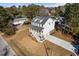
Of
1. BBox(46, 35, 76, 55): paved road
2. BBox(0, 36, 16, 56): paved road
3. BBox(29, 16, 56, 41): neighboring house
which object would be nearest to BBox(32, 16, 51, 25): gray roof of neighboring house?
BBox(29, 16, 56, 41): neighboring house

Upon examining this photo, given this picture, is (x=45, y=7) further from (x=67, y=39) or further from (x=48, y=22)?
(x=67, y=39)

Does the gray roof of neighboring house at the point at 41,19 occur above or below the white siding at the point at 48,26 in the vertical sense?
above

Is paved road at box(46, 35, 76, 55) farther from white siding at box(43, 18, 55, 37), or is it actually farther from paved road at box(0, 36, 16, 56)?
paved road at box(0, 36, 16, 56)

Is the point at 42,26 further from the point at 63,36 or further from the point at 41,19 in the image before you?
the point at 63,36

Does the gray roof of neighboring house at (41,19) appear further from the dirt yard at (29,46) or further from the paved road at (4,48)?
the paved road at (4,48)

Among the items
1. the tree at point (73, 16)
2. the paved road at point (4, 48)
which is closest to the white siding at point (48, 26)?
the tree at point (73, 16)

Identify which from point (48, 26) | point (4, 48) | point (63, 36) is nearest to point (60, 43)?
point (63, 36)
